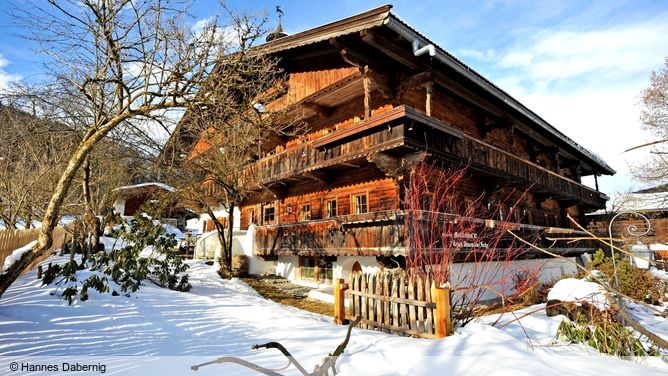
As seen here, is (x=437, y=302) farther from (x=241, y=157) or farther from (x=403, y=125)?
(x=241, y=157)

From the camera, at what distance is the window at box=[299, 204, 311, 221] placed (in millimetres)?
16991

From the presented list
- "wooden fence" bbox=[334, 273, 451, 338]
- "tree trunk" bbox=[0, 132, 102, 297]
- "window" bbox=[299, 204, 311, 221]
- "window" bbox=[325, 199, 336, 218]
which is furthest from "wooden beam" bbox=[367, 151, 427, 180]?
"tree trunk" bbox=[0, 132, 102, 297]

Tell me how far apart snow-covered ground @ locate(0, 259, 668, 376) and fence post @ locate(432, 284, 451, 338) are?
236 mm

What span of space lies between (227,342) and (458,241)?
5601 mm

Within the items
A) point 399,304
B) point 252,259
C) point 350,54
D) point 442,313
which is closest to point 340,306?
point 399,304

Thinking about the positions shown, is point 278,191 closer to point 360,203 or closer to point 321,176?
point 321,176

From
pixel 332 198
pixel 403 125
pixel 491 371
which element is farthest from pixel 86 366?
pixel 332 198

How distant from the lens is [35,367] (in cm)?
424

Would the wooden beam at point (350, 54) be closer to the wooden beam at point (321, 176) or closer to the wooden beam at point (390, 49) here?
the wooden beam at point (390, 49)

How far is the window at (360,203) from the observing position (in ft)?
47.2

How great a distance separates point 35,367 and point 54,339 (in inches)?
53.3

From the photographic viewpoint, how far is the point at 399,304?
6.79 m

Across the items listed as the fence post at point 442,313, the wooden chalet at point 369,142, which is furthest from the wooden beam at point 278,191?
the fence post at point 442,313

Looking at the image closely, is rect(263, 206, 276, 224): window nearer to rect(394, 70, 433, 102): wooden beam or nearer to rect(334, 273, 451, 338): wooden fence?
rect(394, 70, 433, 102): wooden beam
